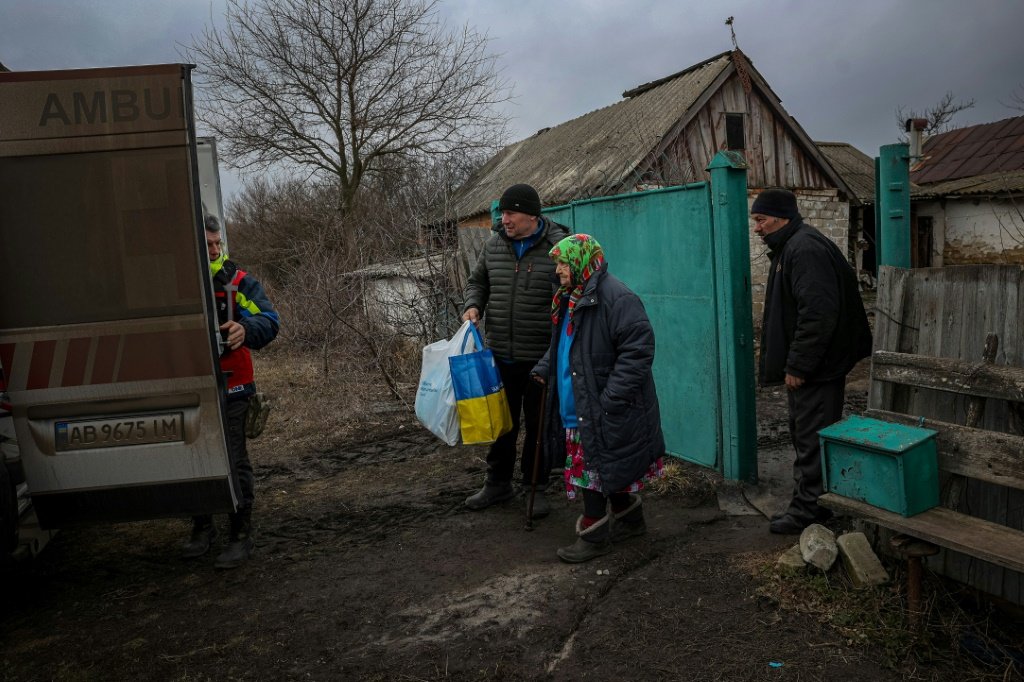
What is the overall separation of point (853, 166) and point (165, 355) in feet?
75.6

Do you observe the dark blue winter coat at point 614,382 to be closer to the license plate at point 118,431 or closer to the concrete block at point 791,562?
the concrete block at point 791,562

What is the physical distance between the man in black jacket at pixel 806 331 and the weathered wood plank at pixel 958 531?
80 centimetres

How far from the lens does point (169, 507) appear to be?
3.46 metres

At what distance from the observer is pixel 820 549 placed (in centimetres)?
337

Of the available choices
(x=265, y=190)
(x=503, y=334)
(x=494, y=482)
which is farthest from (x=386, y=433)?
(x=265, y=190)

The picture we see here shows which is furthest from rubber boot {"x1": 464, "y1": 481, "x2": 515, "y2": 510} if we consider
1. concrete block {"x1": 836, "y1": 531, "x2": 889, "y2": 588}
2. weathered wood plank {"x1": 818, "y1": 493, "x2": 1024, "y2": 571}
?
weathered wood plank {"x1": 818, "y1": 493, "x2": 1024, "y2": 571}

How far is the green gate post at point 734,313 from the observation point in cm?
446

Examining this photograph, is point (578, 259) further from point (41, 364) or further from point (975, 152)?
point (975, 152)

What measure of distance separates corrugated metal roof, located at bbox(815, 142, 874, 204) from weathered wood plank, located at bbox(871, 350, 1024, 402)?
16.2 m

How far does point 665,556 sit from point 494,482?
52.0 inches

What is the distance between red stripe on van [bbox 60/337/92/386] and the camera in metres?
3.26

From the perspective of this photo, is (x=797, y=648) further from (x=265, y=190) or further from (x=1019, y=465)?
(x=265, y=190)

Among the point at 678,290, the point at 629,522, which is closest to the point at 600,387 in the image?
the point at 629,522

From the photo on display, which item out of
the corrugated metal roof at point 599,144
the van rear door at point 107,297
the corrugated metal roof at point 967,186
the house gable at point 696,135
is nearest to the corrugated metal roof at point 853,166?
the corrugated metal roof at point 967,186
